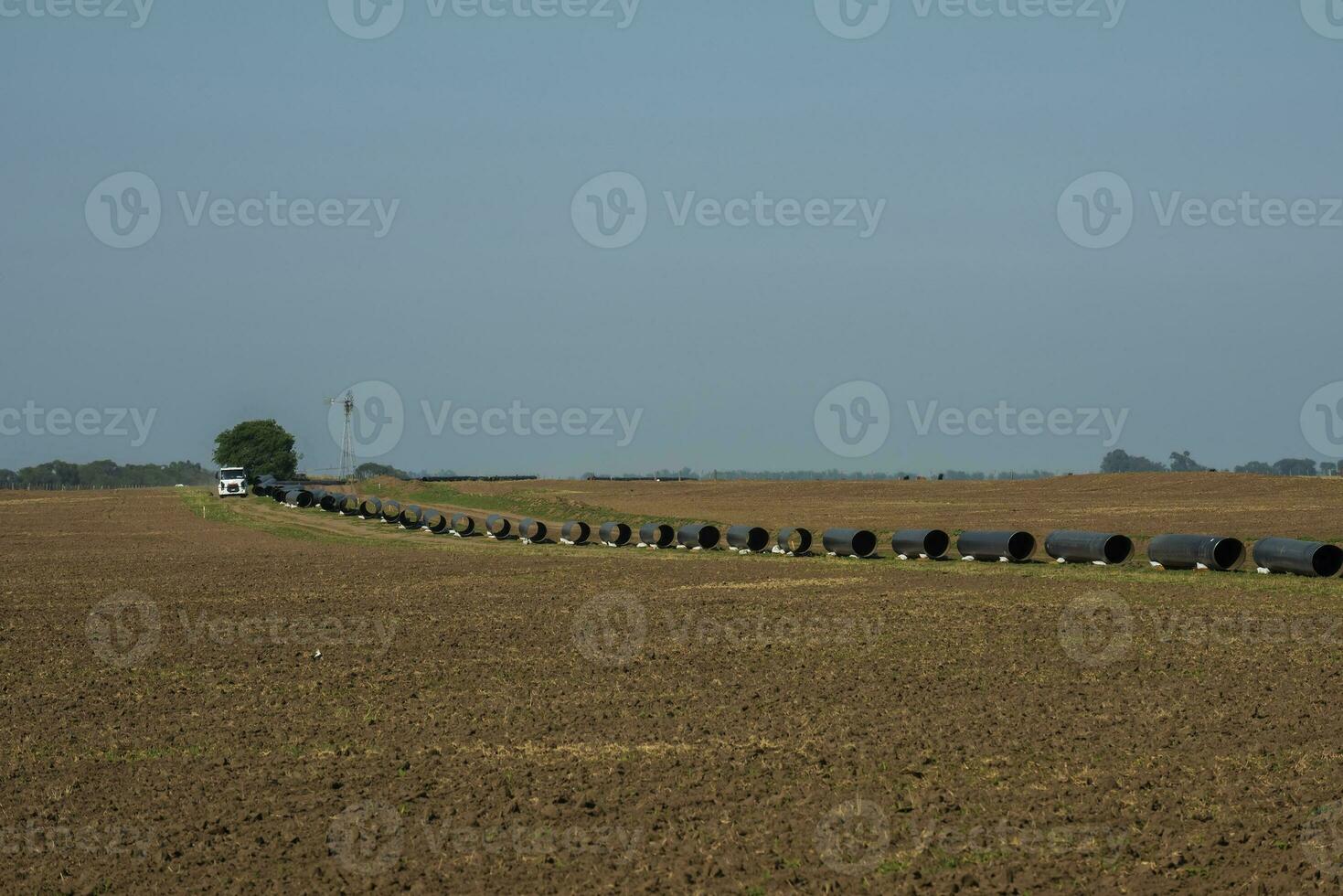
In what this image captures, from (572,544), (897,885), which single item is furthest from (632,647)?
(572,544)

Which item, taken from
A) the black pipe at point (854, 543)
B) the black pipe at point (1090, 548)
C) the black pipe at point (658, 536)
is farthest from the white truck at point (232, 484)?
the black pipe at point (1090, 548)

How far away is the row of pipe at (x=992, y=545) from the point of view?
3153 centimetres

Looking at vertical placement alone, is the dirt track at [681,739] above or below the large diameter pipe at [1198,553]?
below

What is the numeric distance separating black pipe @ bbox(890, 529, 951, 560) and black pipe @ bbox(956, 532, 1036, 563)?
102 centimetres

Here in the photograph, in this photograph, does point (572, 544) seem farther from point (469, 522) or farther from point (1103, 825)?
point (1103, 825)

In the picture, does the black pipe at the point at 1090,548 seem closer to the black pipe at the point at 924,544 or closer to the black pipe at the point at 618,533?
the black pipe at the point at 924,544

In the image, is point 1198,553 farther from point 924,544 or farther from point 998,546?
point 924,544

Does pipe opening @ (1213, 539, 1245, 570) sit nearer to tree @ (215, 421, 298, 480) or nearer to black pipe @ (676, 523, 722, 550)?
black pipe @ (676, 523, 722, 550)

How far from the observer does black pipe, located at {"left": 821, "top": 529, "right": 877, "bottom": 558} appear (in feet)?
136

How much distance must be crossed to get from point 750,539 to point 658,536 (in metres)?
4.67

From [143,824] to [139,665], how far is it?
9.06 m

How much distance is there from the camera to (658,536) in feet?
158

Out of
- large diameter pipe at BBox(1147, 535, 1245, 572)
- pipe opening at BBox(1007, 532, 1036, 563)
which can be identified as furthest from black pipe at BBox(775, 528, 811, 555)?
large diameter pipe at BBox(1147, 535, 1245, 572)

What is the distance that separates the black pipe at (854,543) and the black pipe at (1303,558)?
12110 mm
